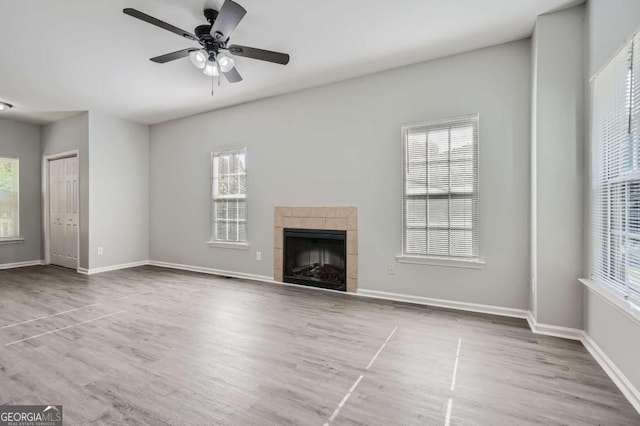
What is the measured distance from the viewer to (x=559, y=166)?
283cm

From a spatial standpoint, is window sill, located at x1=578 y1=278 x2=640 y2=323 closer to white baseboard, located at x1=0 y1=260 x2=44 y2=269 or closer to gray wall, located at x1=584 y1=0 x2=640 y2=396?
gray wall, located at x1=584 y1=0 x2=640 y2=396

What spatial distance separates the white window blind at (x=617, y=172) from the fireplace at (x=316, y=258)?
2.61m

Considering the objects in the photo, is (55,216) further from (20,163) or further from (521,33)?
(521,33)

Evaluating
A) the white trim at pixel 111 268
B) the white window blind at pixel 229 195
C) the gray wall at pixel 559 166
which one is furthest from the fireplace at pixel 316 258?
the white trim at pixel 111 268

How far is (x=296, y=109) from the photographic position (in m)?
4.70

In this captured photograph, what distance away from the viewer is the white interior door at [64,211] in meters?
5.88

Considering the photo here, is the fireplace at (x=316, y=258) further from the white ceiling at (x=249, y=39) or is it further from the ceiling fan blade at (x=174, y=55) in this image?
the ceiling fan blade at (x=174, y=55)

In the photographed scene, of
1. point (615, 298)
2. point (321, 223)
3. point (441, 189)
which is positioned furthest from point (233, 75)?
point (615, 298)

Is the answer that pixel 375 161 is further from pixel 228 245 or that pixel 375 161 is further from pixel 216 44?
pixel 228 245

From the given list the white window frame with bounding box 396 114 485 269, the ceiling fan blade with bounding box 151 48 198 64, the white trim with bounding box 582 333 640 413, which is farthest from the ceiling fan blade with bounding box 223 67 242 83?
the white trim with bounding box 582 333 640 413

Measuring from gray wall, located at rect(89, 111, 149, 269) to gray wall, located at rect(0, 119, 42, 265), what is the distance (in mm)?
1927

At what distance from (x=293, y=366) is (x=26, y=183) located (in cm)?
709

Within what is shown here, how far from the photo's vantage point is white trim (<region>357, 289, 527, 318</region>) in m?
3.36

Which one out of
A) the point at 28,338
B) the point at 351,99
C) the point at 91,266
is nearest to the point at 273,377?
the point at 28,338
